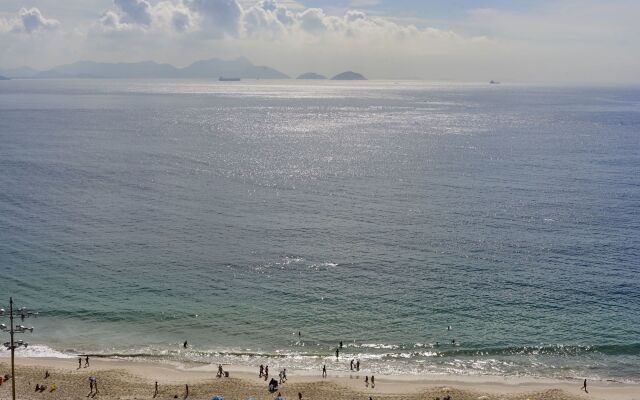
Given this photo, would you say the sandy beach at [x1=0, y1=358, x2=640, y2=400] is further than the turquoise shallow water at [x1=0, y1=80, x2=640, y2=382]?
No

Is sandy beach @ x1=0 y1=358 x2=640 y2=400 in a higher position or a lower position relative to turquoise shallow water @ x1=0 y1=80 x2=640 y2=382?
lower

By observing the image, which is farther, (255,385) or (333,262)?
(333,262)

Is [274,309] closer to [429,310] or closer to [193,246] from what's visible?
[429,310]

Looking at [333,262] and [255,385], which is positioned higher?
[333,262]

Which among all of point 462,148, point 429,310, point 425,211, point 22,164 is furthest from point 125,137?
point 429,310
